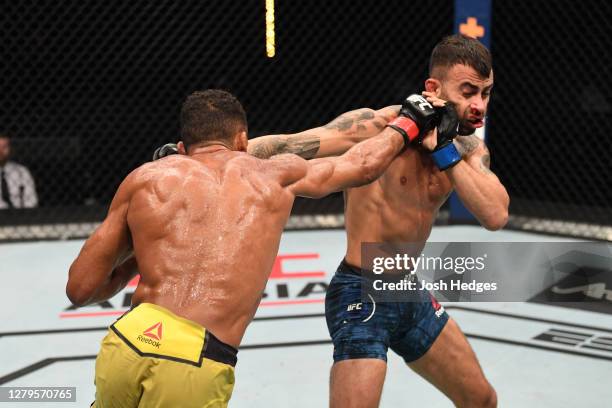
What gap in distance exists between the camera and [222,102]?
1.89 metres

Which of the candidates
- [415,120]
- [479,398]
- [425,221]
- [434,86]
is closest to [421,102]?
[415,120]

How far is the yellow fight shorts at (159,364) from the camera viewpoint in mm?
1675

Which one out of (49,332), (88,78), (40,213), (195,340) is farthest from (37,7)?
(195,340)

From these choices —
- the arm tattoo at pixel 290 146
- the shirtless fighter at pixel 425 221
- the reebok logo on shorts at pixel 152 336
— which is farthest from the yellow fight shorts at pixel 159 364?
the arm tattoo at pixel 290 146

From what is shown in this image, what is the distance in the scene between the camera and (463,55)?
2307mm

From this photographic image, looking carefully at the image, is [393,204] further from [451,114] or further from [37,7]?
[37,7]

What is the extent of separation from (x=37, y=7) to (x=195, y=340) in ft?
18.7

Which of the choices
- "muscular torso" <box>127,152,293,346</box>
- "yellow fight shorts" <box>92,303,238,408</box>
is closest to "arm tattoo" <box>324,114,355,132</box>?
"muscular torso" <box>127,152,293,346</box>

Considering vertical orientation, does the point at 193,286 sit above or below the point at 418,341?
above

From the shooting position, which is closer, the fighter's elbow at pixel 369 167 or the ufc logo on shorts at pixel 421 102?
the fighter's elbow at pixel 369 167

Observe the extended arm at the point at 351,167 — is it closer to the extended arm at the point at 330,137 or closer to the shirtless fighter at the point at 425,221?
the shirtless fighter at the point at 425,221

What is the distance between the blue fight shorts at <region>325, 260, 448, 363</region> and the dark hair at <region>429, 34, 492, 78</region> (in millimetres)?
754

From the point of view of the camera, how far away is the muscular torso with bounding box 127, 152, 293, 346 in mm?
1770

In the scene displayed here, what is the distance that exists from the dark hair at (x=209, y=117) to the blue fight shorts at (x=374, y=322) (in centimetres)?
75
